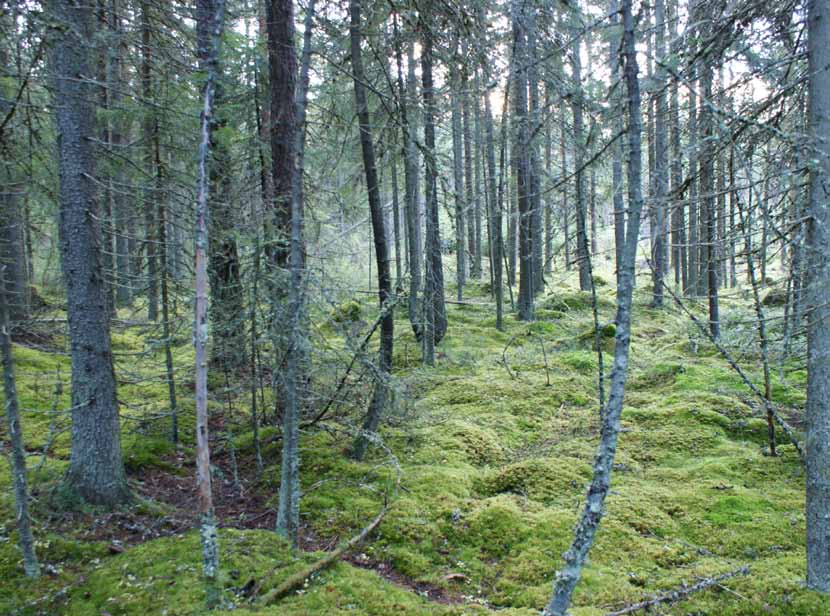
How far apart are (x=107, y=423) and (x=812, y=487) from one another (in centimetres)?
682

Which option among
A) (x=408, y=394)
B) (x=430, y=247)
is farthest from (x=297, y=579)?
(x=430, y=247)

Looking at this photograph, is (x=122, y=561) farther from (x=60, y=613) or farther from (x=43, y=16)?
(x=43, y=16)

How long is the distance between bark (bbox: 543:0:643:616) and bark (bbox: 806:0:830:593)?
166 cm

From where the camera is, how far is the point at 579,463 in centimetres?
685

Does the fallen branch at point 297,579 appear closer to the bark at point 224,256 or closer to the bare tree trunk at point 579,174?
the bark at point 224,256

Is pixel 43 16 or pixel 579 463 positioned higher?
pixel 43 16

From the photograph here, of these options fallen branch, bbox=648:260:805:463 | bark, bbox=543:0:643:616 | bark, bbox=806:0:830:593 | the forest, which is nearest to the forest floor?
the forest

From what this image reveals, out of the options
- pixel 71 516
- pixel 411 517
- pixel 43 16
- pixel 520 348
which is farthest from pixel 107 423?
pixel 520 348

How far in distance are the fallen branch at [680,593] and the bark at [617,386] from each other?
0.88 m

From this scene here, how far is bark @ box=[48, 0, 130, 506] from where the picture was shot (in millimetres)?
5434

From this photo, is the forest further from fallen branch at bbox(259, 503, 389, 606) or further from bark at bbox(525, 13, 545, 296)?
bark at bbox(525, 13, 545, 296)

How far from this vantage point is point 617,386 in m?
3.42

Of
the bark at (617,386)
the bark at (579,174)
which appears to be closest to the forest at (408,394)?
the bark at (617,386)

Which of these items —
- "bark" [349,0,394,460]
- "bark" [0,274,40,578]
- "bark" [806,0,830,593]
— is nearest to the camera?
"bark" [806,0,830,593]
